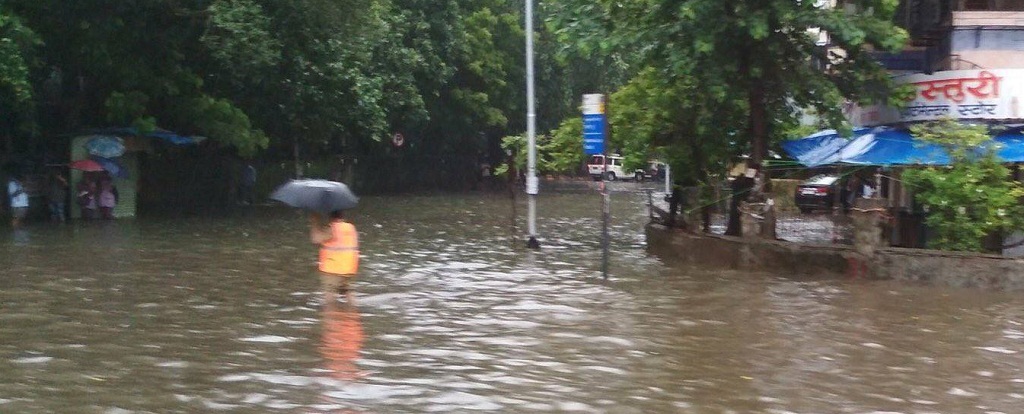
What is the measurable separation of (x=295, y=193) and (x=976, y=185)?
922 centimetres

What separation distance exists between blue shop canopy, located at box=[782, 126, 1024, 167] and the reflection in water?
338 inches

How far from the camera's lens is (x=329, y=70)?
34.5 meters

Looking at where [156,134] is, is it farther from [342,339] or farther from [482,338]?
[482,338]

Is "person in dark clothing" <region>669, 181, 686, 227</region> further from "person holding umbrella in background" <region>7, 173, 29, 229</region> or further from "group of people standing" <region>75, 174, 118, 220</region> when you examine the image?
"group of people standing" <region>75, 174, 118, 220</region>

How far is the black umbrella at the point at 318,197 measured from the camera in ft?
40.7

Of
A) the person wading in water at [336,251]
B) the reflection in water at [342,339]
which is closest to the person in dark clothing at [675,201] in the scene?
the reflection in water at [342,339]

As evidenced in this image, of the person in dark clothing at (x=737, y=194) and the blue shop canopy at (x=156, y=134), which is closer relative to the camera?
the person in dark clothing at (x=737, y=194)

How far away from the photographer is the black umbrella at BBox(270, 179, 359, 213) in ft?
40.7

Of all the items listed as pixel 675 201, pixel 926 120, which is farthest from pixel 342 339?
pixel 675 201

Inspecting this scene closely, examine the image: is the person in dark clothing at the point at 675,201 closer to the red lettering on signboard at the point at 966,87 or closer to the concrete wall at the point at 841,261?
the concrete wall at the point at 841,261

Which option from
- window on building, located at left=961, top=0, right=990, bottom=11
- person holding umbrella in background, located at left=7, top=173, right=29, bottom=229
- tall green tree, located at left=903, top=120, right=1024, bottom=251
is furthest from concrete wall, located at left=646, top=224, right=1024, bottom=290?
person holding umbrella in background, located at left=7, top=173, right=29, bottom=229

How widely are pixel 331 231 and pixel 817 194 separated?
22800 mm

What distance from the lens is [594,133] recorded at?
1722cm

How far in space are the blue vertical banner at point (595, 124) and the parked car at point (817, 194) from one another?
15875mm
